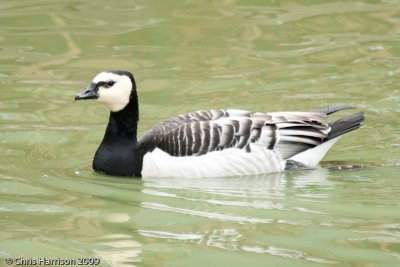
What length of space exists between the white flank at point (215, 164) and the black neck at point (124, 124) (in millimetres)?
447

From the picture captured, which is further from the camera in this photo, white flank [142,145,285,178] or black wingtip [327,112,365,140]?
black wingtip [327,112,365,140]

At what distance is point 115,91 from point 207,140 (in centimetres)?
113

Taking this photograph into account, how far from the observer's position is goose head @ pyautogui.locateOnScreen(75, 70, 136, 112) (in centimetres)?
1161

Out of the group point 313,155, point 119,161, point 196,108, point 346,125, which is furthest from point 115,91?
point 196,108

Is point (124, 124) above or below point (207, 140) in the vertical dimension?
above

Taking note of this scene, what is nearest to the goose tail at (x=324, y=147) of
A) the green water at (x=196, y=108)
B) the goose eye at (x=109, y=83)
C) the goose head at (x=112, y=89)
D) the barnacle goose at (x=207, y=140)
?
the barnacle goose at (x=207, y=140)

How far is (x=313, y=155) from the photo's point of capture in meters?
11.9

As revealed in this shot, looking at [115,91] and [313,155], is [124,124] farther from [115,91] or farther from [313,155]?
[313,155]

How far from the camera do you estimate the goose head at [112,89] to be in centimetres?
1161

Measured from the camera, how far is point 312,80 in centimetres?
1517

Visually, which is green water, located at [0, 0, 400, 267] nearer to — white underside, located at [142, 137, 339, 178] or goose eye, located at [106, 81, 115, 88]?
white underside, located at [142, 137, 339, 178]

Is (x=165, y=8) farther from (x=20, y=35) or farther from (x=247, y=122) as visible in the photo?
(x=247, y=122)

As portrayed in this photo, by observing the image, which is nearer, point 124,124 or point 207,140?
point 207,140

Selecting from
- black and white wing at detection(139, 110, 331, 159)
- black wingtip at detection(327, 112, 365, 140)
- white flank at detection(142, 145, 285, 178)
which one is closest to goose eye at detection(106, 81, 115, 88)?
black and white wing at detection(139, 110, 331, 159)
